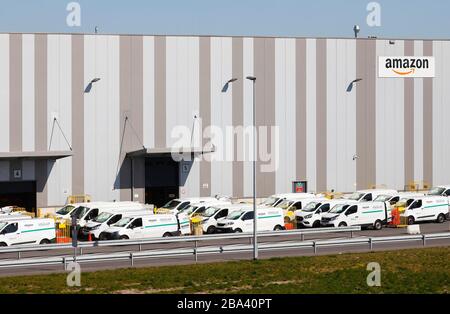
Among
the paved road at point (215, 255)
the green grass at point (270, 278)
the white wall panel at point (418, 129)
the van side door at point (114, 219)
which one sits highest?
the white wall panel at point (418, 129)

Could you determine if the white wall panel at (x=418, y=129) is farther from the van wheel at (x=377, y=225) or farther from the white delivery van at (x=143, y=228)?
the white delivery van at (x=143, y=228)

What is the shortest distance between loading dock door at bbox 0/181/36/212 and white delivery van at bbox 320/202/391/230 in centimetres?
1910

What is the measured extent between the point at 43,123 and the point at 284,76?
53.8 ft

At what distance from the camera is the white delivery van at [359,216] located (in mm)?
38281

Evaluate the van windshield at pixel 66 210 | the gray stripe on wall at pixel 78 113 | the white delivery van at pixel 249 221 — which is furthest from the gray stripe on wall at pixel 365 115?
the van windshield at pixel 66 210

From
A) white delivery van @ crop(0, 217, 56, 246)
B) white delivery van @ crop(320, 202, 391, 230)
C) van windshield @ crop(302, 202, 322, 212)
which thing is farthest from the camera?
van windshield @ crop(302, 202, 322, 212)

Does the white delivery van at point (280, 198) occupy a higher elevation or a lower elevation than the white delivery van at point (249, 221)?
higher

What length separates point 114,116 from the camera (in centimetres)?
4922

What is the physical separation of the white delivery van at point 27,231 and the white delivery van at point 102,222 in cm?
251

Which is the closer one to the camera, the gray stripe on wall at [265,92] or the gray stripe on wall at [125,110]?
the gray stripe on wall at [125,110]

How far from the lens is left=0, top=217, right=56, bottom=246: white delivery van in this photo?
33625 millimetres

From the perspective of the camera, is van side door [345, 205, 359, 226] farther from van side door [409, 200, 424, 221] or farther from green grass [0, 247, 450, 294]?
green grass [0, 247, 450, 294]

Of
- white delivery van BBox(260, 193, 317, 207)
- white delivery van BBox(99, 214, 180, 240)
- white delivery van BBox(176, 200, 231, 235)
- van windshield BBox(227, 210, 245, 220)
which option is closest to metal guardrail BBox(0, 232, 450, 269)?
white delivery van BBox(99, 214, 180, 240)
